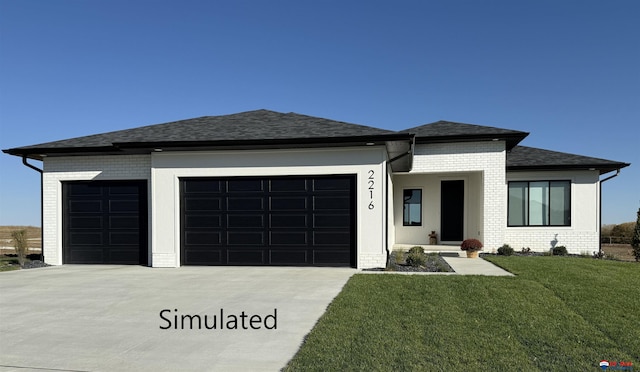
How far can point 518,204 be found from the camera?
15.0 m

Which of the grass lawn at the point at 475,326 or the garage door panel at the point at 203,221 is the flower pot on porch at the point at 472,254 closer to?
the grass lawn at the point at 475,326

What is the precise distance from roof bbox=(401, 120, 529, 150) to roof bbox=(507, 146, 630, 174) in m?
0.92

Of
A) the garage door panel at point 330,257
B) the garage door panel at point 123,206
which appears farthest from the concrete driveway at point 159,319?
the garage door panel at point 123,206

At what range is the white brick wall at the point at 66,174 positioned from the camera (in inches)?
456

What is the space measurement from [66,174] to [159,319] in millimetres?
8904

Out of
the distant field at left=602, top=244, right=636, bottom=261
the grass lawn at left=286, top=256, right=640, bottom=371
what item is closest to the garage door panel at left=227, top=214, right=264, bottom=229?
the grass lawn at left=286, top=256, right=640, bottom=371

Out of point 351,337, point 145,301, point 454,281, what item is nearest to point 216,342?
point 351,337

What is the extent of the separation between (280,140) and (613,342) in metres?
7.74

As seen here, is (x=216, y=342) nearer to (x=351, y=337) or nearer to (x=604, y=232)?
(x=351, y=337)

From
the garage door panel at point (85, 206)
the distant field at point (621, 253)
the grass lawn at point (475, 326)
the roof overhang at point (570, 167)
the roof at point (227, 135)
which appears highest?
the roof at point (227, 135)

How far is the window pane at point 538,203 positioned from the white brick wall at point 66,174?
47.1 ft

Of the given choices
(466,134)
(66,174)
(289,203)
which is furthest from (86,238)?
(466,134)

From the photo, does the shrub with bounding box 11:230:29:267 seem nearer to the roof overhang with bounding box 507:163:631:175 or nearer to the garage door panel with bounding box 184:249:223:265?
the garage door panel with bounding box 184:249:223:265

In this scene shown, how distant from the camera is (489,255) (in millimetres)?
12992
